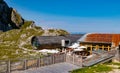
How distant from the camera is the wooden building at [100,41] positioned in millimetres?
50987

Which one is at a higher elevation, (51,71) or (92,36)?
(92,36)

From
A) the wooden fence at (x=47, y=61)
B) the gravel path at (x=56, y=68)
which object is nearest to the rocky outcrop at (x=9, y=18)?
the wooden fence at (x=47, y=61)

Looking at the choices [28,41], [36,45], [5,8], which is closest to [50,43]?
[36,45]

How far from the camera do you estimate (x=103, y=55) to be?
3962 cm

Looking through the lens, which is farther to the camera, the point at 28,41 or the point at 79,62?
the point at 28,41

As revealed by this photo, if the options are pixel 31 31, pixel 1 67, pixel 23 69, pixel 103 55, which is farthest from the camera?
pixel 31 31

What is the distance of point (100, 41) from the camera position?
52.7 meters

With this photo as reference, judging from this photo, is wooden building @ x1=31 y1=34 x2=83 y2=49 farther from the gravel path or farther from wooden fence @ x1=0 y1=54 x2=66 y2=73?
the gravel path

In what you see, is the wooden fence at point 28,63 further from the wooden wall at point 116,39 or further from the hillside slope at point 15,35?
the wooden wall at point 116,39

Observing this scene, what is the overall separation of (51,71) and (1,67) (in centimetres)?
595

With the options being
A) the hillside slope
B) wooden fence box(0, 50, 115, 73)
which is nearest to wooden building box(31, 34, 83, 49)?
the hillside slope

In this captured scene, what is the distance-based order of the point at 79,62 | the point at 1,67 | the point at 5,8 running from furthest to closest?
the point at 5,8 → the point at 79,62 → the point at 1,67

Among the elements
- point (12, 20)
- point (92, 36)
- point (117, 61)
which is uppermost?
point (12, 20)

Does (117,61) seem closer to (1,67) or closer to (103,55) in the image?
(103,55)
